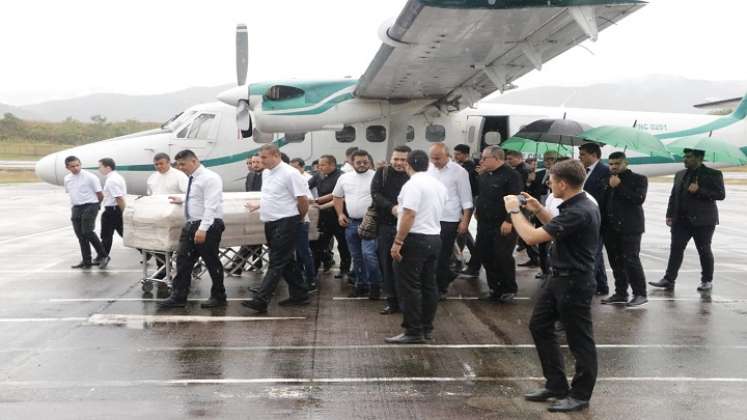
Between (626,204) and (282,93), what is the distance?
708 centimetres

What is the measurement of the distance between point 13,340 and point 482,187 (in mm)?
5285

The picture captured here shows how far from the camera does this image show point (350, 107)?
1403 centimetres

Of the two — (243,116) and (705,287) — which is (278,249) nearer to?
(705,287)

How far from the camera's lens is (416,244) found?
6895mm

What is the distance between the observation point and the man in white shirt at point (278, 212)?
8.27 metres

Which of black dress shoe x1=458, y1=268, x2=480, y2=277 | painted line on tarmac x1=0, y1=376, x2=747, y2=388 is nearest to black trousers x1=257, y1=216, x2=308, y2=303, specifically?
painted line on tarmac x1=0, y1=376, x2=747, y2=388

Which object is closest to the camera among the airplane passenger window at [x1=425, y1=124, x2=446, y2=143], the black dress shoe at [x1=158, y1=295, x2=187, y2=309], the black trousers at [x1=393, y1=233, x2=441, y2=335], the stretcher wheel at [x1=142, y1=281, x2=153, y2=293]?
the black trousers at [x1=393, y1=233, x2=441, y2=335]

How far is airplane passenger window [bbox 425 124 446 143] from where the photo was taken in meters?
15.0

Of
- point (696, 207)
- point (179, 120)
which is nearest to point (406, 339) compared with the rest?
point (696, 207)

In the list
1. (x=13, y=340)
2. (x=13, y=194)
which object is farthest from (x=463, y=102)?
(x=13, y=194)

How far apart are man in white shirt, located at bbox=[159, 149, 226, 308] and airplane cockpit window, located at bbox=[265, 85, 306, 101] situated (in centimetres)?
533

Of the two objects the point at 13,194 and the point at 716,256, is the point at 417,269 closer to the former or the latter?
the point at 716,256

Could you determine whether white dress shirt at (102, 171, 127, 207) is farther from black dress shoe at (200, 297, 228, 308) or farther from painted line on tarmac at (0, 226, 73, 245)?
painted line on tarmac at (0, 226, 73, 245)

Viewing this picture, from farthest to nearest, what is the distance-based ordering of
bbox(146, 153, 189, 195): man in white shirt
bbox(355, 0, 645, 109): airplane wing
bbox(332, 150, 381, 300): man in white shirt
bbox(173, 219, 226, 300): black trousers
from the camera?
bbox(146, 153, 189, 195): man in white shirt, bbox(332, 150, 381, 300): man in white shirt, bbox(173, 219, 226, 300): black trousers, bbox(355, 0, 645, 109): airplane wing
